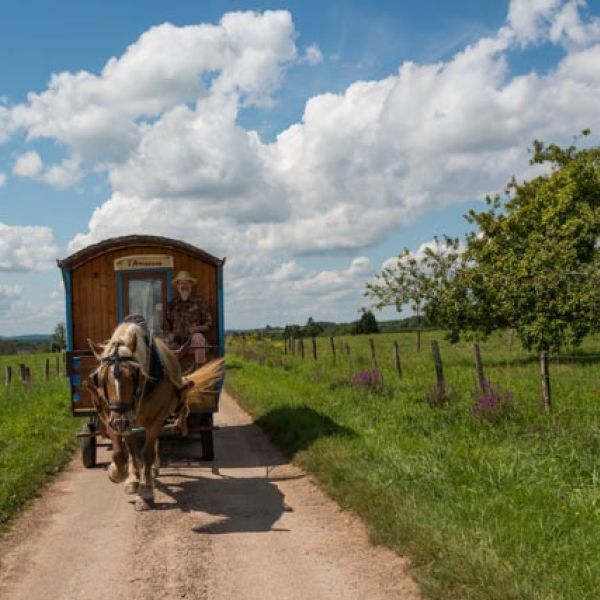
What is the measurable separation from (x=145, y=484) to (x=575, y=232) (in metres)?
15.1

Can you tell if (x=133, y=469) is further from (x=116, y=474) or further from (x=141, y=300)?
(x=141, y=300)

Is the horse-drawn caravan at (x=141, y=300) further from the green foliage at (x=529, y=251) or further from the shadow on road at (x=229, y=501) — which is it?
the green foliage at (x=529, y=251)

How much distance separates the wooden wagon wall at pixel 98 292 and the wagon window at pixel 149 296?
259 millimetres

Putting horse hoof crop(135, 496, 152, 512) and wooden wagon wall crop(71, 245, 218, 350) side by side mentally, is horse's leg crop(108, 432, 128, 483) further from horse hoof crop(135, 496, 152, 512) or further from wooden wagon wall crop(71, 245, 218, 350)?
wooden wagon wall crop(71, 245, 218, 350)

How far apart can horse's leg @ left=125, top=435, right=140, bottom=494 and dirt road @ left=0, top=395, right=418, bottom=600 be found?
25 centimetres

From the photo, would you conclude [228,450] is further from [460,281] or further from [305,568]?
[460,281]

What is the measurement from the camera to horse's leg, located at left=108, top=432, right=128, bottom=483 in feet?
22.0

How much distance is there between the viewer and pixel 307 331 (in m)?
75.8

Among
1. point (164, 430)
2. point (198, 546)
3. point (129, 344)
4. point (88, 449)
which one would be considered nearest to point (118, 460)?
point (129, 344)

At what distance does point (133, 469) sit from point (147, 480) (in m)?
0.26

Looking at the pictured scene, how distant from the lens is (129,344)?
6832 millimetres

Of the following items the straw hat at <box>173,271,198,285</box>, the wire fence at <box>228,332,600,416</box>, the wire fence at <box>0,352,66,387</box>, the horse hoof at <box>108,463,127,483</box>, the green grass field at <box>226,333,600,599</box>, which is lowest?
the green grass field at <box>226,333,600,599</box>

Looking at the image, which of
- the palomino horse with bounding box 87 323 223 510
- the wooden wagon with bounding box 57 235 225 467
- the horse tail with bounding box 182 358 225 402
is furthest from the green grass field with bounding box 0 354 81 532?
the horse tail with bounding box 182 358 225 402

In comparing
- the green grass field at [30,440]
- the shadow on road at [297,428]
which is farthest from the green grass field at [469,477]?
the green grass field at [30,440]
